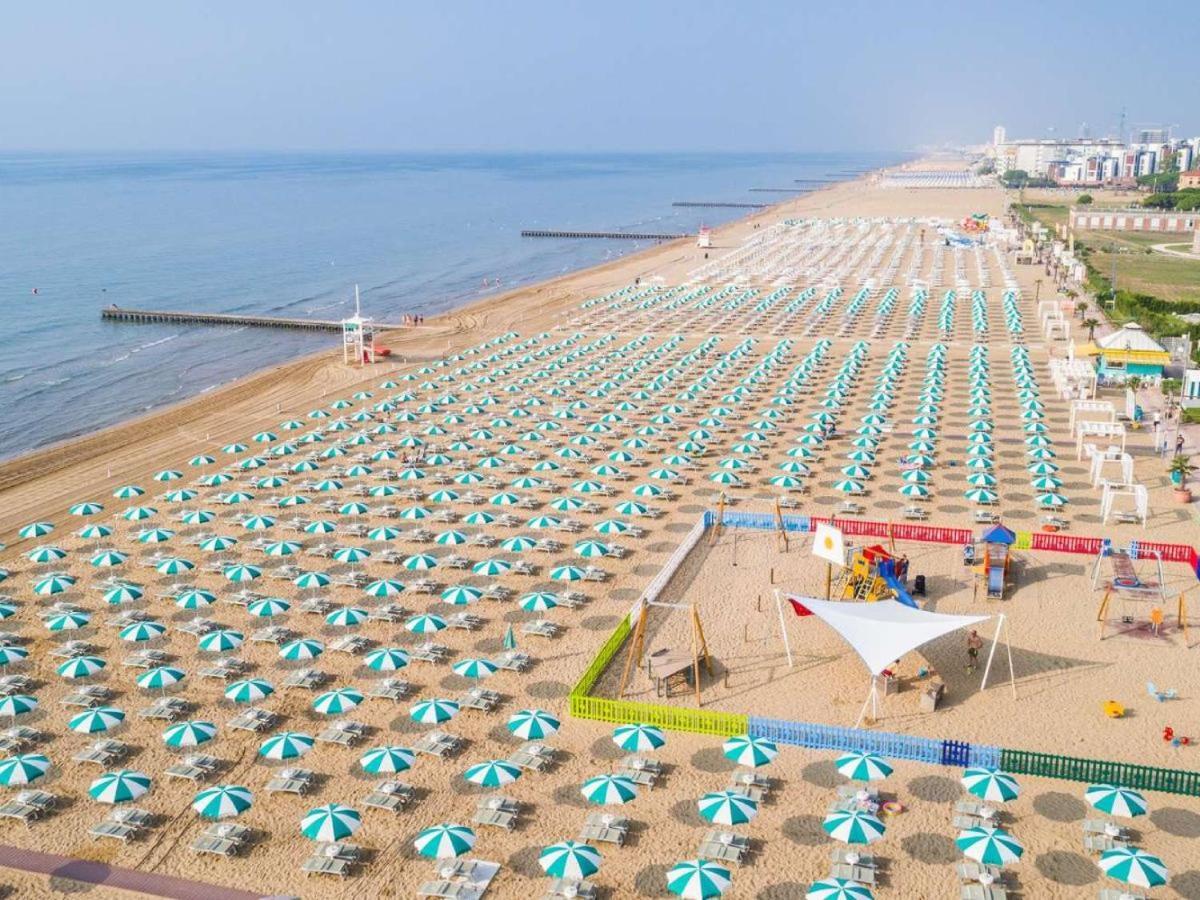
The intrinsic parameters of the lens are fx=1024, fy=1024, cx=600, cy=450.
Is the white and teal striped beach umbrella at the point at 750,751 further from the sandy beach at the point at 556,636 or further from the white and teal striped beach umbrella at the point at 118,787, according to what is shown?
the white and teal striped beach umbrella at the point at 118,787

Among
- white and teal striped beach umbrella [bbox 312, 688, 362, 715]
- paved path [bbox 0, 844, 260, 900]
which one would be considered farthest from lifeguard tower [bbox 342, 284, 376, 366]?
paved path [bbox 0, 844, 260, 900]

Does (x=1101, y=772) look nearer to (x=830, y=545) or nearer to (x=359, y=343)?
(x=830, y=545)

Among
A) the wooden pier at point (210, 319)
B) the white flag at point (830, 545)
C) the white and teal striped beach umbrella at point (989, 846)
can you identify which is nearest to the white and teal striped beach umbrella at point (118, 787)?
the white and teal striped beach umbrella at point (989, 846)

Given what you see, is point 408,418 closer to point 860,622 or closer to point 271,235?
point 860,622

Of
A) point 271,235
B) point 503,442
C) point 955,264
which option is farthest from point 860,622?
point 271,235

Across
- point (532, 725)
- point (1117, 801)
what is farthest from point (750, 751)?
point (1117, 801)

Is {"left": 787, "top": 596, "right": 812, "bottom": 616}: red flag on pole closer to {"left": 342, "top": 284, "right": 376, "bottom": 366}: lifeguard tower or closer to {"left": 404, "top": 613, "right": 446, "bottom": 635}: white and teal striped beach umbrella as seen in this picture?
{"left": 404, "top": 613, "right": 446, "bottom": 635}: white and teal striped beach umbrella
